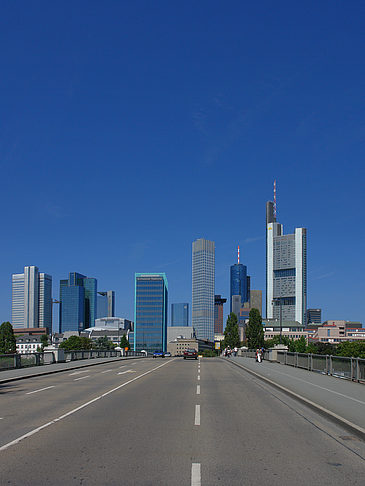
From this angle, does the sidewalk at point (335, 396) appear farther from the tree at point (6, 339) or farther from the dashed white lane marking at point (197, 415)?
the tree at point (6, 339)

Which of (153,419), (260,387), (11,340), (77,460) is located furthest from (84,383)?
(11,340)

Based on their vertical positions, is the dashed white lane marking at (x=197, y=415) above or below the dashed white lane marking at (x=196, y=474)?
below

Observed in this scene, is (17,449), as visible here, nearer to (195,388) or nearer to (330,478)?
(330,478)

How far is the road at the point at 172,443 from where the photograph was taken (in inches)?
295

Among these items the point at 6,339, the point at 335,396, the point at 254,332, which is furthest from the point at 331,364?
the point at 6,339

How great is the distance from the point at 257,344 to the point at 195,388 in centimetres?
8403

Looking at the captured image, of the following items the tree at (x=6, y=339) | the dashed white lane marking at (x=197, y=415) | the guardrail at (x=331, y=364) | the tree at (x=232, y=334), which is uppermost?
the dashed white lane marking at (x=197, y=415)

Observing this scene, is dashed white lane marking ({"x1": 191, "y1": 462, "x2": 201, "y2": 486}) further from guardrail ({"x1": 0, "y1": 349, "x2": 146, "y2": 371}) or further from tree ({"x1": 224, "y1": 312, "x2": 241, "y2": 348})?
tree ({"x1": 224, "y1": 312, "x2": 241, "y2": 348})

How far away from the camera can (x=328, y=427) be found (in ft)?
39.7

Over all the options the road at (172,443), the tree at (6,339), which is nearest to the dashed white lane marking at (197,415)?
the road at (172,443)

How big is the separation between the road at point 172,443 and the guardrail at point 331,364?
23.1 ft

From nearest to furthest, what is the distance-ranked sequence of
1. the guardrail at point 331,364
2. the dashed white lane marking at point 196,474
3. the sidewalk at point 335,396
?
the dashed white lane marking at point 196,474
the sidewalk at point 335,396
the guardrail at point 331,364

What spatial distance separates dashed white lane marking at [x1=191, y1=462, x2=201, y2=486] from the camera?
7.10 meters

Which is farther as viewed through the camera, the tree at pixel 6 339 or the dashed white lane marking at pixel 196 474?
the tree at pixel 6 339
